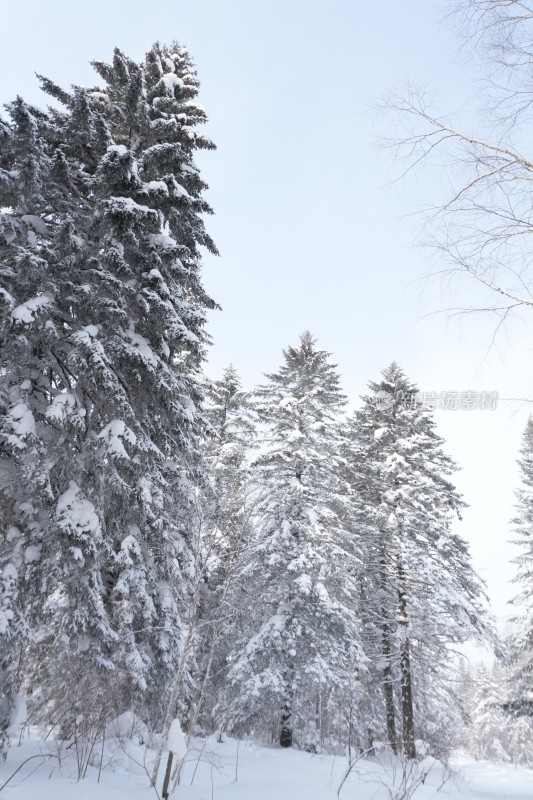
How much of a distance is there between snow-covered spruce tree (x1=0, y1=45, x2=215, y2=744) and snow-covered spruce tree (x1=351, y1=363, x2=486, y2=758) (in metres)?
8.50

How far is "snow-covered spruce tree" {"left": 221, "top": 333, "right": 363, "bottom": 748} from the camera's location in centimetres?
1269

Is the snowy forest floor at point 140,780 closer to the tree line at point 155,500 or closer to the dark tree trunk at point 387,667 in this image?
the tree line at point 155,500

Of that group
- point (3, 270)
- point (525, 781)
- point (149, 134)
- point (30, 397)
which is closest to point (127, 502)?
point (30, 397)

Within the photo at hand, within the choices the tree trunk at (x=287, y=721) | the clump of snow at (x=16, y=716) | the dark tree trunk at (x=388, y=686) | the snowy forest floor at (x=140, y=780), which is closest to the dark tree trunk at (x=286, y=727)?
the tree trunk at (x=287, y=721)

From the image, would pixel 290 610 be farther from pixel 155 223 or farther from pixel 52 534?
pixel 155 223

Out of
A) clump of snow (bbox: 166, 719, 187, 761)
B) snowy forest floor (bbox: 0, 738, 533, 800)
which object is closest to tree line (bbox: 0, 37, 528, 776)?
snowy forest floor (bbox: 0, 738, 533, 800)

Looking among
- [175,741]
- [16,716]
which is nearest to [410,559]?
[16,716]

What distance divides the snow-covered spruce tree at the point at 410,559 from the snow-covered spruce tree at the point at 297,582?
5.74 feet

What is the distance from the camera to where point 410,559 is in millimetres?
14820

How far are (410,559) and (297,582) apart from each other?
13.7 ft

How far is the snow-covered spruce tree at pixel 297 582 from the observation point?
12688 mm

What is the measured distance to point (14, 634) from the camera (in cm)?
564

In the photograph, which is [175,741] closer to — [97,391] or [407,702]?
[97,391]

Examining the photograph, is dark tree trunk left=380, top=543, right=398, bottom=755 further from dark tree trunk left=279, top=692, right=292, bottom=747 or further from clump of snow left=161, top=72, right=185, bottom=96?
clump of snow left=161, top=72, right=185, bottom=96
